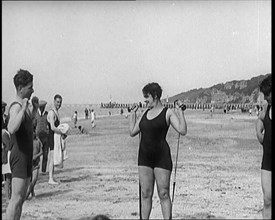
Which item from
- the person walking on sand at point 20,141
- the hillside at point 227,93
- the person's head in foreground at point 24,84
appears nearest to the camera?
the person walking on sand at point 20,141

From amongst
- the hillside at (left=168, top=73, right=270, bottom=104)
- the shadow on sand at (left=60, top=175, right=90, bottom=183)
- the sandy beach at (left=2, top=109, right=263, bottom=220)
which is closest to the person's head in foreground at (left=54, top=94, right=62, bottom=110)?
the sandy beach at (left=2, top=109, right=263, bottom=220)

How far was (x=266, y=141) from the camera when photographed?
2623 millimetres

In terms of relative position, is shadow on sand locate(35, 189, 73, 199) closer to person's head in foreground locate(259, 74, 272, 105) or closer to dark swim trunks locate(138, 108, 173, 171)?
dark swim trunks locate(138, 108, 173, 171)

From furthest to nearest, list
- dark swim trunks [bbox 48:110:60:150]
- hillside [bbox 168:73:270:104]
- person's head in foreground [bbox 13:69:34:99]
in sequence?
dark swim trunks [bbox 48:110:60:150] < hillside [bbox 168:73:270:104] < person's head in foreground [bbox 13:69:34:99]

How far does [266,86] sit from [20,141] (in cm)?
150

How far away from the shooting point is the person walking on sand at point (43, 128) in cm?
283

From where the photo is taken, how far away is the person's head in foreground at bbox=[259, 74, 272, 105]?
2607 millimetres

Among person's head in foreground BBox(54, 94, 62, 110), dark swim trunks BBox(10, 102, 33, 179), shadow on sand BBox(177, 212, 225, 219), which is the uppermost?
person's head in foreground BBox(54, 94, 62, 110)

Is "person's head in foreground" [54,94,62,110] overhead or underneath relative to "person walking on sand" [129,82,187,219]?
overhead

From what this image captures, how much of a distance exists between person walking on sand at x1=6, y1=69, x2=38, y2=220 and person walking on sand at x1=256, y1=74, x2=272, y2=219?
1.38 metres

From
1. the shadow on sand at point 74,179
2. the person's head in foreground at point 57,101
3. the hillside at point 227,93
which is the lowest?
the shadow on sand at point 74,179

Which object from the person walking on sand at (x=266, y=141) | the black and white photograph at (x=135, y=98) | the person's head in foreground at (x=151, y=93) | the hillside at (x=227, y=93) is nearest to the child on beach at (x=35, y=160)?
the black and white photograph at (x=135, y=98)

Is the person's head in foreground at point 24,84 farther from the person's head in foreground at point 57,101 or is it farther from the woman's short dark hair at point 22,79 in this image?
the person's head in foreground at point 57,101

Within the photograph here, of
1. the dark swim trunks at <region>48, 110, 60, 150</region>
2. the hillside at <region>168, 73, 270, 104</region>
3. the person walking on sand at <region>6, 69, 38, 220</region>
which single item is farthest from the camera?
the dark swim trunks at <region>48, 110, 60, 150</region>
